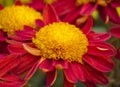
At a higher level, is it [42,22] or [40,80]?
→ [42,22]

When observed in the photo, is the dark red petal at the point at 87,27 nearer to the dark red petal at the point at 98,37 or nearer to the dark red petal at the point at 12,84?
the dark red petal at the point at 98,37

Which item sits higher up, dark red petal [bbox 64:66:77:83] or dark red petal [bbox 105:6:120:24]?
dark red petal [bbox 105:6:120:24]

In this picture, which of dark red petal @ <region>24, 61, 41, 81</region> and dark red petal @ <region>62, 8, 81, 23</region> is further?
dark red petal @ <region>62, 8, 81, 23</region>

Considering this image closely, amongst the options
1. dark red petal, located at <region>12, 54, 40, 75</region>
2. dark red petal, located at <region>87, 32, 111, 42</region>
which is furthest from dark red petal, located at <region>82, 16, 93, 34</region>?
dark red petal, located at <region>12, 54, 40, 75</region>

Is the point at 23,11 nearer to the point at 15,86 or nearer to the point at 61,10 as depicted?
the point at 61,10

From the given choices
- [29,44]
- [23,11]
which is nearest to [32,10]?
[23,11]

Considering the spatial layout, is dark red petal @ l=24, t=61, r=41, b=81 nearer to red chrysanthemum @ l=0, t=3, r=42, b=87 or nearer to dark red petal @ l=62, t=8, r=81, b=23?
red chrysanthemum @ l=0, t=3, r=42, b=87
